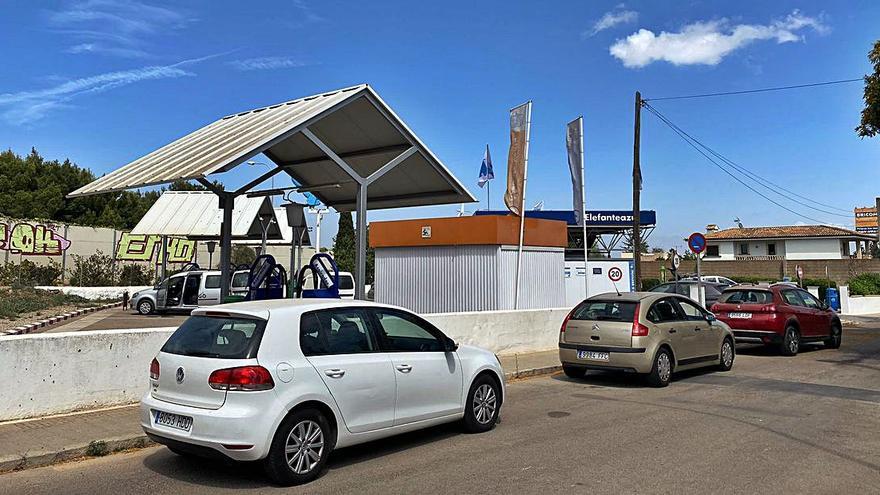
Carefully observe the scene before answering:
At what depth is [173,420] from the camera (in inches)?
216

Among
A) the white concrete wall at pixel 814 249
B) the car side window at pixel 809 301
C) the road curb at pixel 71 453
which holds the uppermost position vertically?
the white concrete wall at pixel 814 249

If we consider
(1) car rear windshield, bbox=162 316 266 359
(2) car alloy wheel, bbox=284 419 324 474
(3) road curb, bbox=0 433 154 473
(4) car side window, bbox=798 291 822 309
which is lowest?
(3) road curb, bbox=0 433 154 473

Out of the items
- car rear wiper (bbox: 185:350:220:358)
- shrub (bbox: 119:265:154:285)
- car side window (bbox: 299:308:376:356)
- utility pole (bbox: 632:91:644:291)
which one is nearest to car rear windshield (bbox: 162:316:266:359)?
car rear wiper (bbox: 185:350:220:358)

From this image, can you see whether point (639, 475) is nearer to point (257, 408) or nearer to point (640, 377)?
point (257, 408)

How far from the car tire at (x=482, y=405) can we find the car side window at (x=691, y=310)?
18.1ft

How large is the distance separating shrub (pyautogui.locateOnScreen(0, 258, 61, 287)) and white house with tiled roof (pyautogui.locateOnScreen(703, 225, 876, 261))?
47.8m

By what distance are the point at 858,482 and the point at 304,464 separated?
4.78 metres

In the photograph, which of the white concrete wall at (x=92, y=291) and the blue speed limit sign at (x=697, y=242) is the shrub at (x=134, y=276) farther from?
the blue speed limit sign at (x=697, y=242)

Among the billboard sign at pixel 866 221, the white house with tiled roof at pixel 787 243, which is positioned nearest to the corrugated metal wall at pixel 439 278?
the white house with tiled roof at pixel 787 243

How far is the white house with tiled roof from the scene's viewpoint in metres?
56.0

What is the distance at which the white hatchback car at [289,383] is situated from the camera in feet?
17.2

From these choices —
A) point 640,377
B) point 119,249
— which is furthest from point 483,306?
point 119,249

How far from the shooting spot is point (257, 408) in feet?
17.1

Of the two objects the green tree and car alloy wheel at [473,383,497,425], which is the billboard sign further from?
car alloy wheel at [473,383,497,425]
